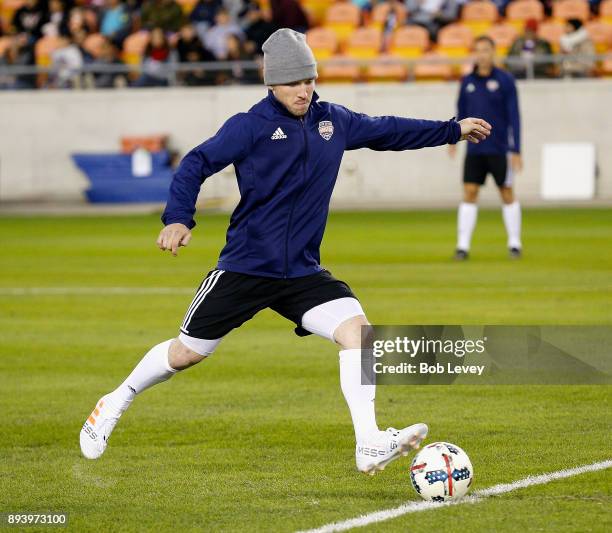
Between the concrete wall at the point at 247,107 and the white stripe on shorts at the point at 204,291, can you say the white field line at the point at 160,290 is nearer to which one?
the white stripe on shorts at the point at 204,291

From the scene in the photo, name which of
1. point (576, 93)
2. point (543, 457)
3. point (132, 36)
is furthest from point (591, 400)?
point (132, 36)

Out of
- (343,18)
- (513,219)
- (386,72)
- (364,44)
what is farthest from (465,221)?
(343,18)

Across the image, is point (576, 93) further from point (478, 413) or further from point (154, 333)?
point (478, 413)

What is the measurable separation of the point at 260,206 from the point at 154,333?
531 centimetres

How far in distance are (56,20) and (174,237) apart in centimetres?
2717

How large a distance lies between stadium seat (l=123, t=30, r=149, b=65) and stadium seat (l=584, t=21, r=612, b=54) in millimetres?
10003

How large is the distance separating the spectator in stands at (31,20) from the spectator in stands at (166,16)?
3276 mm

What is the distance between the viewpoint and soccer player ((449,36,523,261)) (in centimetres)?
1675

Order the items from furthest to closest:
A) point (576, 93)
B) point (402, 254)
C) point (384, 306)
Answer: point (576, 93), point (402, 254), point (384, 306)

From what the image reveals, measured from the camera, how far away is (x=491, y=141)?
672 inches

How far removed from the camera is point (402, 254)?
18.3 meters

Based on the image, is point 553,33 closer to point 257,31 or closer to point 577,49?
point 577,49

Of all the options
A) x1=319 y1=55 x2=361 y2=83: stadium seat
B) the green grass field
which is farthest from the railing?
the green grass field

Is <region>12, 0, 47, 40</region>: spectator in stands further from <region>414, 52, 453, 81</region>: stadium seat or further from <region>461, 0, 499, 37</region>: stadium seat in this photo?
<region>461, 0, 499, 37</region>: stadium seat
